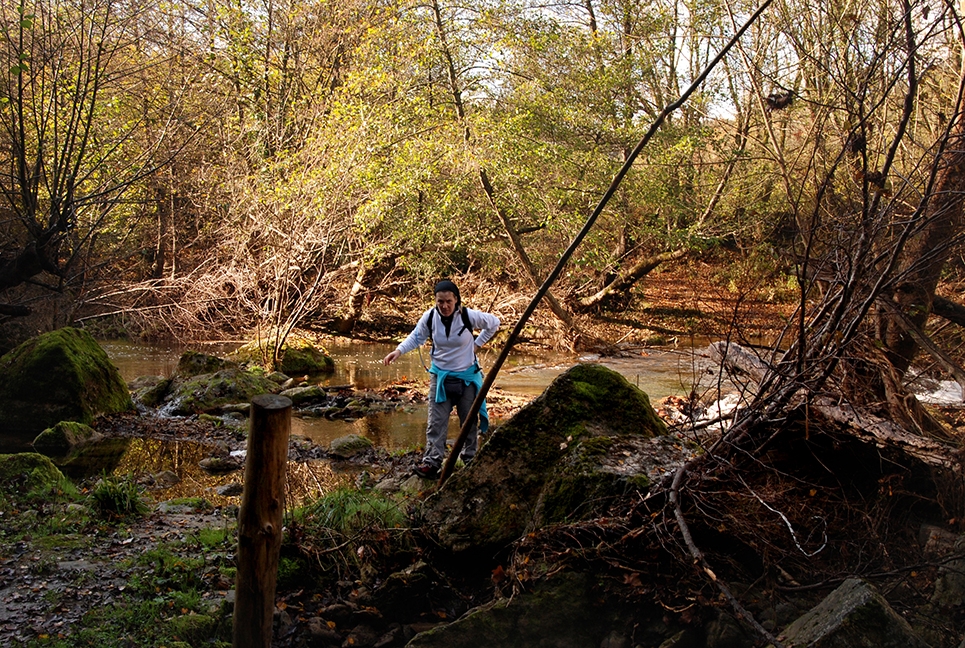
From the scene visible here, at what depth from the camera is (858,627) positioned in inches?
143

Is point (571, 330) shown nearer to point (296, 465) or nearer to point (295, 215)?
point (295, 215)

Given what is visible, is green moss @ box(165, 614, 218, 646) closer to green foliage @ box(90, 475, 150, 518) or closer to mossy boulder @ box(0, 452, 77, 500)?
green foliage @ box(90, 475, 150, 518)

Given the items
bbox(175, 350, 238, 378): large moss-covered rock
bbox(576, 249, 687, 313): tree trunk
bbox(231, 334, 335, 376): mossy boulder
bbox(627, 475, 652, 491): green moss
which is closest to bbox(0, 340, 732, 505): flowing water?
bbox(231, 334, 335, 376): mossy boulder

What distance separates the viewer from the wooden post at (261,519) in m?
3.69

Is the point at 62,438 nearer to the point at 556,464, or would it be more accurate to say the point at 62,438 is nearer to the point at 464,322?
the point at 464,322

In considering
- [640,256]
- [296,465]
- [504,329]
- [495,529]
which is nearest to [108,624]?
[495,529]

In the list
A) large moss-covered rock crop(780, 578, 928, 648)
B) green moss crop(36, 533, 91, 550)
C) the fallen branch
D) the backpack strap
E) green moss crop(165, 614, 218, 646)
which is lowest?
green moss crop(165, 614, 218, 646)

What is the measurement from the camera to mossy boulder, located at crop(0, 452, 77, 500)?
7.05 m

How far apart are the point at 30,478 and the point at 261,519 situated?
4.77 m

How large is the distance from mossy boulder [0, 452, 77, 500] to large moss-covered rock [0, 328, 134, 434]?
3.90 metres

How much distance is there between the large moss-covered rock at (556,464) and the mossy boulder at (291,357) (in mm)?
12614

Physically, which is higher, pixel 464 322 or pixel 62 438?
pixel 464 322

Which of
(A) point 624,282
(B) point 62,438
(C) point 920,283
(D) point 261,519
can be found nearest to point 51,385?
(B) point 62,438

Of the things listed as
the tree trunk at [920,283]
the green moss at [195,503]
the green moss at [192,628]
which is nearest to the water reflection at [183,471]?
the green moss at [195,503]
